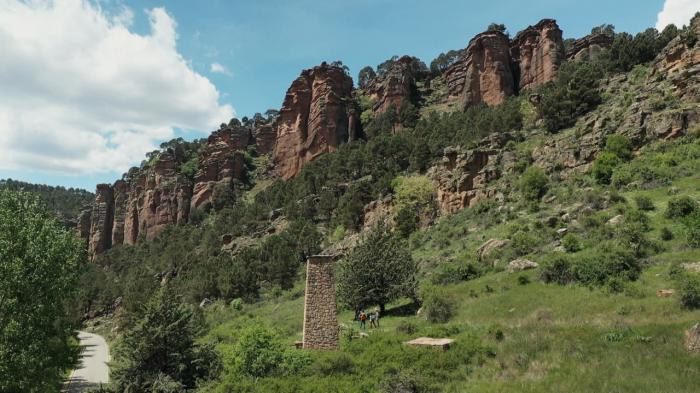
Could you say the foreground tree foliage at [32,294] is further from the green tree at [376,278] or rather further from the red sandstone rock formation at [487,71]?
the red sandstone rock formation at [487,71]

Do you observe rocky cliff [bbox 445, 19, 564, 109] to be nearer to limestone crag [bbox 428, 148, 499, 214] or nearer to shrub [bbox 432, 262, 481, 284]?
limestone crag [bbox 428, 148, 499, 214]

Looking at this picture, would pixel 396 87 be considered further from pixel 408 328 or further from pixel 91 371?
pixel 408 328

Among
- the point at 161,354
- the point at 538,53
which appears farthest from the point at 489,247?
the point at 538,53

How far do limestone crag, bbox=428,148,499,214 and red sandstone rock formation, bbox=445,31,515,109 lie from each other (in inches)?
1380

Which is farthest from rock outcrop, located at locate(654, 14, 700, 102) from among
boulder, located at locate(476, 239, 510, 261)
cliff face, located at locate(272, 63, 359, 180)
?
cliff face, located at locate(272, 63, 359, 180)

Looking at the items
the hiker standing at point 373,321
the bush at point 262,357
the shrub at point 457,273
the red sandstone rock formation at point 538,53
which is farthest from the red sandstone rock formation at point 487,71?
the bush at point 262,357

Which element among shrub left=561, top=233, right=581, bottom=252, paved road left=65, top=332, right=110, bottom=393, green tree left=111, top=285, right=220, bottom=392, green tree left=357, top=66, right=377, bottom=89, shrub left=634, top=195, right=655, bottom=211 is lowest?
paved road left=65, top=332, right=110, bottom=393

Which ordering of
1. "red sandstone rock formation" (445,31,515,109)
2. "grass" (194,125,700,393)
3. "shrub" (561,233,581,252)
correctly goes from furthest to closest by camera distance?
"red sandstone rock formation" (445,31,515,109) → "shrub" (561,233,581,252) → "grass" (194,125,700,393)

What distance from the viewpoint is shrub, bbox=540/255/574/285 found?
2448 centimetres

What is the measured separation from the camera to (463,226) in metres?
45.4

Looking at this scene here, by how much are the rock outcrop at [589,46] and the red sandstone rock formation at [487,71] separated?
Answer: 1153cm

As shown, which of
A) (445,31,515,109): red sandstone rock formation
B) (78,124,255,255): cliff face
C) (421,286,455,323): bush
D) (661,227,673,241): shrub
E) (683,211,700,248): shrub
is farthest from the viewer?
(78,124,255,255): cliff face

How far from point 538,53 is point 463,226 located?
56381 mm

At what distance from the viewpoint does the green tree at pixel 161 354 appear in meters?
19.4
